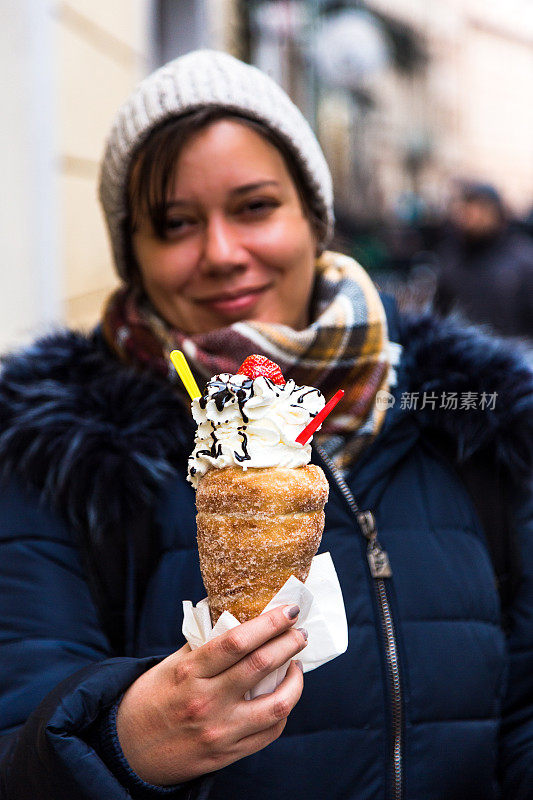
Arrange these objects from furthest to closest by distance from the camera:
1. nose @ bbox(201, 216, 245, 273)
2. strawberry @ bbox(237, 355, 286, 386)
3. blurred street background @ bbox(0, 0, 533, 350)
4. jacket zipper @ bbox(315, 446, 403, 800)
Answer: blurred street background @ bbox(0, 0, 533, 350) < nose @ bbox(201, 216, 245, 273) < jacket zipper @ bbox(315, 446, 403, 800) < strawberry @ bbox(237, 355, 286, 386)

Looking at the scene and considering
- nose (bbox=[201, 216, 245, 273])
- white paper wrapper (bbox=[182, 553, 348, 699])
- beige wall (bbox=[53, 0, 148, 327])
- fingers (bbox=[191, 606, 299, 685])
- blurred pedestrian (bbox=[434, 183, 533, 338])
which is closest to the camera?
fingers (bbox=[191, 606, 299, 685])

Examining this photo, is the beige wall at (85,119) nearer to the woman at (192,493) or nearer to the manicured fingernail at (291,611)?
the woman at (192,493)

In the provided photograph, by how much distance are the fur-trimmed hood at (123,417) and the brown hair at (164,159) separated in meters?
0.31

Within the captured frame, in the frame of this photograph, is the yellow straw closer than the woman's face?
Yes

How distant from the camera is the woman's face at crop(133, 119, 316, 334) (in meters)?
1.71

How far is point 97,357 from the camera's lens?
71.5 inches

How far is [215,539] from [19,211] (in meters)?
3.09

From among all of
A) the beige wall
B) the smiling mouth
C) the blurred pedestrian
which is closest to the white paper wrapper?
the smiling mouth

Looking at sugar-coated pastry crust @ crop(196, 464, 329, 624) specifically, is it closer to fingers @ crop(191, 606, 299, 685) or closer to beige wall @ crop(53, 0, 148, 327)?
fingers @ crop(191, 606, 299, 685)

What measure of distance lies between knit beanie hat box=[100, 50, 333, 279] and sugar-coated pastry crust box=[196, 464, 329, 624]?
822 mm

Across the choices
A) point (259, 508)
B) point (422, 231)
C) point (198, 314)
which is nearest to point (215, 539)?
point (259, 508)

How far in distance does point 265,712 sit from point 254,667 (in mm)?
88

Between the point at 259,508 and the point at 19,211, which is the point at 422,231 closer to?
the point at 19,211

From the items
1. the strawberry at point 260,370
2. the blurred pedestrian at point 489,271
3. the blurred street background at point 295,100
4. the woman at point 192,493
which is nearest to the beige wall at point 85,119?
the blurred street background at point 295,100
